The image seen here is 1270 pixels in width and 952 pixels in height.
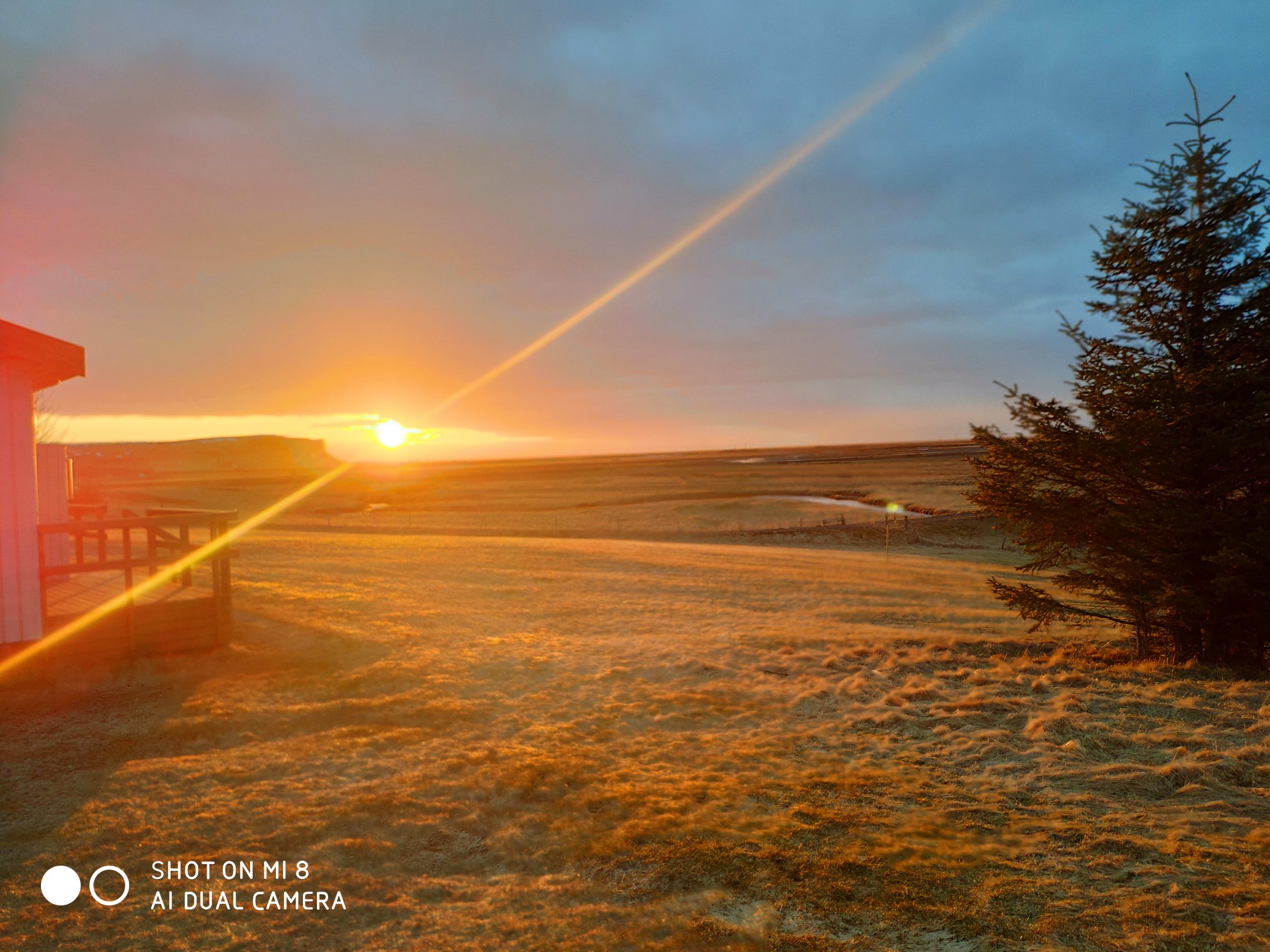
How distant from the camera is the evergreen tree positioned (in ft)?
35.7

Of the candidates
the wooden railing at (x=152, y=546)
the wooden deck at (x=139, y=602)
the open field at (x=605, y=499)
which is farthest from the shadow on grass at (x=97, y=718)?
the open field at (x=605, y=499)

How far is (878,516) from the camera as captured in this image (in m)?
50.8

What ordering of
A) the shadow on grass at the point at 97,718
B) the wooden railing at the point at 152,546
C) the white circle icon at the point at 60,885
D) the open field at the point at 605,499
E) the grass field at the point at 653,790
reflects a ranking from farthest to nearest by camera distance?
the open field at the point at 605,499 < the wooden railing at the point at 152,546 < the shadow on grass at the point at 97,718 < the white circle icon at the point at 60,885 < the grass field at the point at 653,790

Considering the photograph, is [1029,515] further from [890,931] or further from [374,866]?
[374,866]

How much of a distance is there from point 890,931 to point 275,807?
20.0 ft

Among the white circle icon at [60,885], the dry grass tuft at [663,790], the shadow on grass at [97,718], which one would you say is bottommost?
the dry grass tuft at [663,790]

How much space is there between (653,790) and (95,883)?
521cm

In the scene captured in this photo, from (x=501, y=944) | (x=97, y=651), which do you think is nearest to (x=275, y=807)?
(x=501, y=944)

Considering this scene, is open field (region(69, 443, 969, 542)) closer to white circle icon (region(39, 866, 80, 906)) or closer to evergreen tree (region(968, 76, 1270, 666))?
white circle icon (region(39, 866, 80, 906))

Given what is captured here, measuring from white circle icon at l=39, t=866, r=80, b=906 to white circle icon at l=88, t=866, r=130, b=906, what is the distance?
0.10ft

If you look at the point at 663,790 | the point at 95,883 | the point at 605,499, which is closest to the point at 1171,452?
the point at 663,790

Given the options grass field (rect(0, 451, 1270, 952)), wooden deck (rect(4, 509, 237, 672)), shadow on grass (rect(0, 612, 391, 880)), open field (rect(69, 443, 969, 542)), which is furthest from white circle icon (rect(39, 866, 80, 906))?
open field (rect(69, 443, 969, 542))

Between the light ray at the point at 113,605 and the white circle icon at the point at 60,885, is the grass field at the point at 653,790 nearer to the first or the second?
the white circle icon at the point at 60,885

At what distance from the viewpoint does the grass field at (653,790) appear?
5.50 metres
